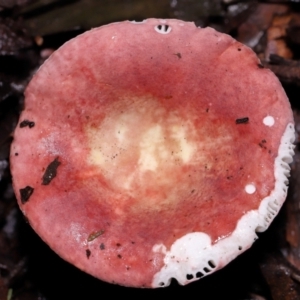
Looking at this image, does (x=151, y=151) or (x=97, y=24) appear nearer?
(x=151, y=151)

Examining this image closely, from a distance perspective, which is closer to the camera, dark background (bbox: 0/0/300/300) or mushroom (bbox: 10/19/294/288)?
mushroom (bbox: 10/19/294/288)

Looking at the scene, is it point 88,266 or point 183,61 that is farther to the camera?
point 183,61

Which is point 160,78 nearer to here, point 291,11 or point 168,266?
point 168,266

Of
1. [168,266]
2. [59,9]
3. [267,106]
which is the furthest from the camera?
[59,9]

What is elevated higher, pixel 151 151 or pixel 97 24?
pixel 97 24

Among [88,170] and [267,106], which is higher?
[267,106]

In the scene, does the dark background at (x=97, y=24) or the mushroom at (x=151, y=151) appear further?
the dark background at (x=97, y=24)

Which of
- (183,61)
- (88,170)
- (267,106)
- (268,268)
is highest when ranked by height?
(183,61)

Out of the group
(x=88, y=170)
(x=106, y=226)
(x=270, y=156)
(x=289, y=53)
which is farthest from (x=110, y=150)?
(x=289, y=53)
